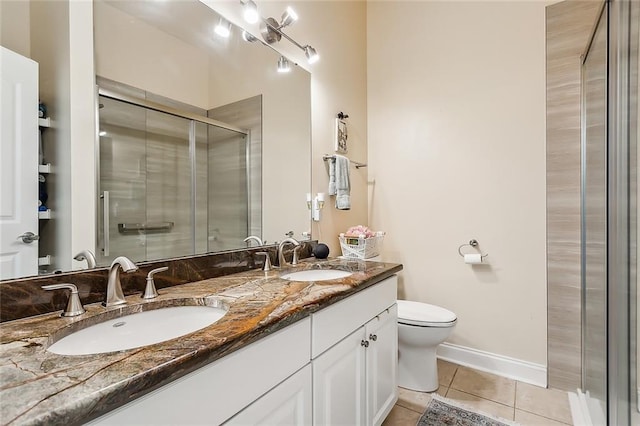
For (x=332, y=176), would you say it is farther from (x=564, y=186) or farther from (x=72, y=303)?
(x=72, y=303)

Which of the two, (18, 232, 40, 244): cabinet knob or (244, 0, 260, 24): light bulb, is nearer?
(18, 232, 40, 244): cabinet knob

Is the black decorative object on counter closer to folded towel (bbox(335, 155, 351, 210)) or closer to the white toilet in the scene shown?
folded towel (bbox(335, 155, 351, 210))

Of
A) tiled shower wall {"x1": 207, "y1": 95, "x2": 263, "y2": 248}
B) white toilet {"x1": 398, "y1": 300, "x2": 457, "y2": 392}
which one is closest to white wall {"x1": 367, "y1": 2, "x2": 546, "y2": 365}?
white toilet {"x1": 398, "y1": 300, "x2": 457, "y2": 392}

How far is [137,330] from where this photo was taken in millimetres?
891

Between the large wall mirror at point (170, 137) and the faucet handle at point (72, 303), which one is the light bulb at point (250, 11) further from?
the faucet handle at point (72, 303)

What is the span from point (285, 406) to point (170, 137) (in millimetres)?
1085

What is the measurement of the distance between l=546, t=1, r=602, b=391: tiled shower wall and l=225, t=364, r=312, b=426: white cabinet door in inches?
70.5

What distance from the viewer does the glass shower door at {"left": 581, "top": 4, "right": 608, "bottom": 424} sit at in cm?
143

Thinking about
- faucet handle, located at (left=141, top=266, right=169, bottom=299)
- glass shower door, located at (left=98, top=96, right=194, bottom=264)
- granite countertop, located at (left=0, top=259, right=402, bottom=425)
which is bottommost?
granite countertop, located at (left=0, top=259, right=402, bottom=425)

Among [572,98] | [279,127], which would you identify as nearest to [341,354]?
[279,127]

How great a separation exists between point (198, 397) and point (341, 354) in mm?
640

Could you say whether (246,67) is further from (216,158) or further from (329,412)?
(329,412)

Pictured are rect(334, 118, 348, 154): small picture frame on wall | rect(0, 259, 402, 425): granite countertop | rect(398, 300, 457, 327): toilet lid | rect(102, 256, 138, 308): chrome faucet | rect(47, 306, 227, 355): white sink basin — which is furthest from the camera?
rect(334, 118, 348, 154): small picture frame on wall

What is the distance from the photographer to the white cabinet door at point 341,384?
1.05m
